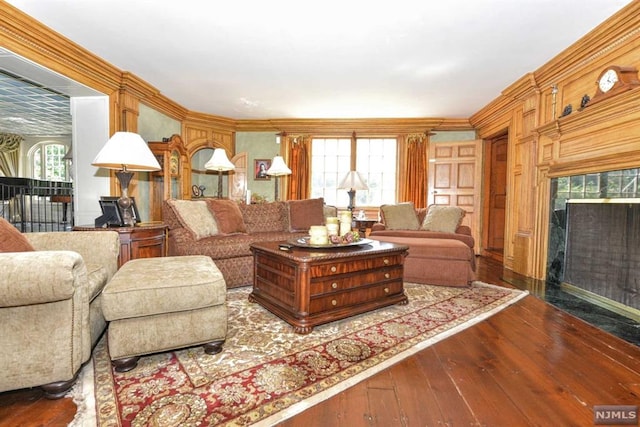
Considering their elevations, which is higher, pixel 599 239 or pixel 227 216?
pixel 227 216

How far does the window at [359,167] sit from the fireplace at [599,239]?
319 centimetres

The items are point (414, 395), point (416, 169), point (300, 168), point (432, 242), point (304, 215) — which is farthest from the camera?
point (300, 168)

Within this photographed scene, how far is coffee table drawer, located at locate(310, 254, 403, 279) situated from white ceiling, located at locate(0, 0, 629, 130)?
208cm

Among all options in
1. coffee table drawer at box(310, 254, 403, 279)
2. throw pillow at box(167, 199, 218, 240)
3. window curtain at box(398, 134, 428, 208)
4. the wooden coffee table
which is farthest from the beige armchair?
window curtain at box(398, 134, 428, 208)

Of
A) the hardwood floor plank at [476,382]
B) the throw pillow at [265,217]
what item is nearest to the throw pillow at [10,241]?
the hardwood floor plank at [476,382]

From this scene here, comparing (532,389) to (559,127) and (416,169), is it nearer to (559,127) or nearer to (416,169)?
(559,127)

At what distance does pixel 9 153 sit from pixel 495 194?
38.4ft

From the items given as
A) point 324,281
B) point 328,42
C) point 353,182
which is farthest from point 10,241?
point 353,182

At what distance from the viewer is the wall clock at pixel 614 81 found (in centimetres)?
269

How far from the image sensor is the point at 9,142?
27.6 feet

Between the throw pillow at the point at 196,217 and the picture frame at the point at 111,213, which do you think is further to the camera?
the throw pillow at the point at 196,217

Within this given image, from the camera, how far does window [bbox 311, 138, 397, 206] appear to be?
6.62 meters

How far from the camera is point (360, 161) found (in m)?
6.68

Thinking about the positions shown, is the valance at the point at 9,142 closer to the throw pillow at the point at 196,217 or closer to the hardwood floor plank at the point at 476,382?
the throw pillow at the point at 196,217
